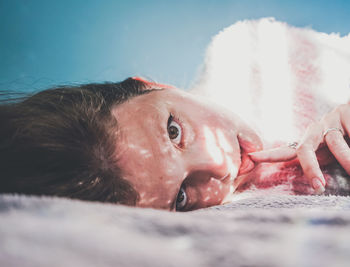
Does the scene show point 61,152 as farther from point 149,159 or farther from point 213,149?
point 213,149

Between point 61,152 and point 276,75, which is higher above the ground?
point 276,75

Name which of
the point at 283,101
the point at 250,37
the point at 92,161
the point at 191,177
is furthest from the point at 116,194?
the point at 250,37

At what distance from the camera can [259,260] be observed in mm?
160

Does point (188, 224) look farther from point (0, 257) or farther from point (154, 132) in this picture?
point (154, 132)

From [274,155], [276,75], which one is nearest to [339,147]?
[274,155]

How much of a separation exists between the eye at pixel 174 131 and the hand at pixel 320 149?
309mm

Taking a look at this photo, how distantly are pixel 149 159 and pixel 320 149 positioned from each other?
2.21 ft

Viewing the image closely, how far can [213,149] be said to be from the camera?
70cm

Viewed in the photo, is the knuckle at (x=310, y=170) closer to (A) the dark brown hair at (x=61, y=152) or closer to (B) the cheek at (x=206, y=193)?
(B) the cheek at (x=206, y=193)

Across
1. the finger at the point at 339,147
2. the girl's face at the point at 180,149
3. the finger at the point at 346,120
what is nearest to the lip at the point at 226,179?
the girl's face at the point at 180,149

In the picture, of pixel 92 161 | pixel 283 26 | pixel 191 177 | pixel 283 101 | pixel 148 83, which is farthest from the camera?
pixel 283 26

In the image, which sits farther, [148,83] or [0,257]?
[148,83]

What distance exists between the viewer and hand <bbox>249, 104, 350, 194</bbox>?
2.23ft

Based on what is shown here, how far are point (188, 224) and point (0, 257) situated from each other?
15 cm
